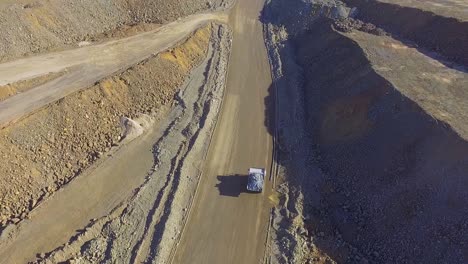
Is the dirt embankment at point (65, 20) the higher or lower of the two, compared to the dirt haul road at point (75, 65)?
higher

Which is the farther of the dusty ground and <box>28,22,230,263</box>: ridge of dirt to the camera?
the dusty ground

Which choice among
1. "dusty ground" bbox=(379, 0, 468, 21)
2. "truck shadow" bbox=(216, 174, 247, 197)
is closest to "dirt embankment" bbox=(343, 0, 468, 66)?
"dusty ground" bbox=(379, 0, 468, 21)

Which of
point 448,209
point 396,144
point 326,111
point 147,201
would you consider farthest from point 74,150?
point 448,209

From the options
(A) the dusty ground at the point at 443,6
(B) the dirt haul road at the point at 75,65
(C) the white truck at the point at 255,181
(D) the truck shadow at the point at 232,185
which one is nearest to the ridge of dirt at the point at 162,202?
(D) the truck shadow at the point at 232,185

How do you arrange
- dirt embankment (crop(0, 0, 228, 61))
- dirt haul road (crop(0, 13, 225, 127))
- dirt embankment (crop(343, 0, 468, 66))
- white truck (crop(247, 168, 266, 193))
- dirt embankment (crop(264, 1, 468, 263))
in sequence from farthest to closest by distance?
dirt embankment (crop(0, 0, 228, 61)) → dirt embankment (crop(343, 0, 468, 66)) → dirt haul road (crop(0, 13, 225, 127)) → white truck (crop(247, 168, 266, 193)) → dirt embankment (crop(264, 1, 468, 263))

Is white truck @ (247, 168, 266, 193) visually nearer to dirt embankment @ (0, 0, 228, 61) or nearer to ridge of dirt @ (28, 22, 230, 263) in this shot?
ridge of dirt @ (28, 22, 230, 263)

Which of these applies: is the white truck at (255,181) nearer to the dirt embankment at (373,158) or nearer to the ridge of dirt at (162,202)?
the dirt embankment at (373,158)

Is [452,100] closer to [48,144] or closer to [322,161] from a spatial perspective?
[322,161]
